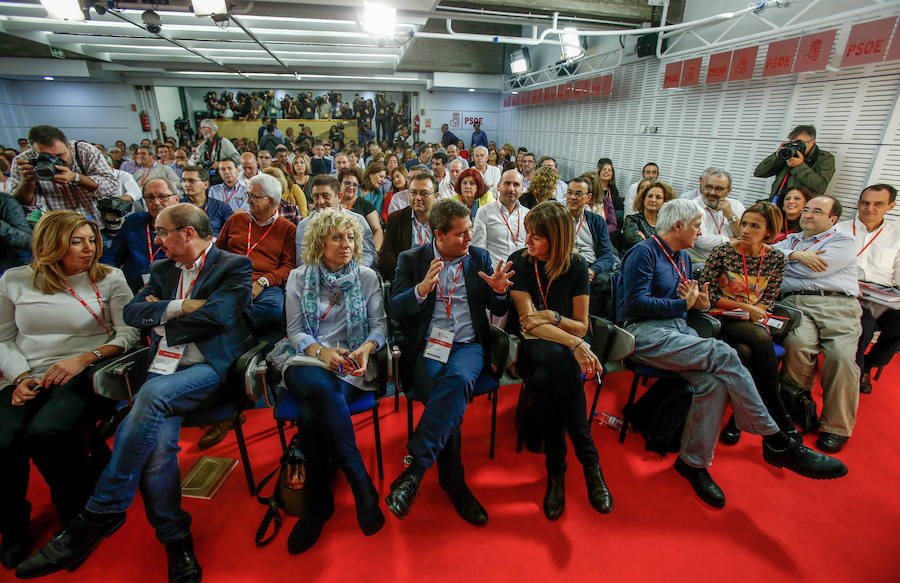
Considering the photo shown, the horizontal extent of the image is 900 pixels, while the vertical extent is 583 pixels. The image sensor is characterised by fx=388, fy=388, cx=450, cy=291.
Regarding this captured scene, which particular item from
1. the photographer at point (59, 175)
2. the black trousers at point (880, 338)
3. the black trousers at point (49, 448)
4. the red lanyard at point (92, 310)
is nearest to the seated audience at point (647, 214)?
the black trousers at point (880, 338)

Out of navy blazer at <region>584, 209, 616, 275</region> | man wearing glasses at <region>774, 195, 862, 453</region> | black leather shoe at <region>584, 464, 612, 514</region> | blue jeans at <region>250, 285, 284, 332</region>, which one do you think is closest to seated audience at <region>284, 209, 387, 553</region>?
blue jeans at <region>250, 285, 284, 332</region>

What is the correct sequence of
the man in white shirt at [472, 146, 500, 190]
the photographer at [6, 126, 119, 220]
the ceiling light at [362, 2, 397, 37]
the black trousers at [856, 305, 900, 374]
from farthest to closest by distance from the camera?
the man in white shirt at [472, 146, 500, 190] → the ceiling light at [362, 2, 397, 37] → the black trousers at [856, 305, 900, 374] → the photographer at [6, 126, 119, 220]

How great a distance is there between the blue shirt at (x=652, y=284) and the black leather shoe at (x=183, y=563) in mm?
2470

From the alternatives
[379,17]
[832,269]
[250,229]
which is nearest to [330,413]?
[250,229]

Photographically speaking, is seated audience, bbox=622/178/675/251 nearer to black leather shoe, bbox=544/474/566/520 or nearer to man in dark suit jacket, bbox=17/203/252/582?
black leather shoe, bbox=544/474/566/520

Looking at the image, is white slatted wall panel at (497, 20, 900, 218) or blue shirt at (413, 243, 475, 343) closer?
blue shirt at (413, 243, 475, 343)

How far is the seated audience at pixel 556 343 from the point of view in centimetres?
196

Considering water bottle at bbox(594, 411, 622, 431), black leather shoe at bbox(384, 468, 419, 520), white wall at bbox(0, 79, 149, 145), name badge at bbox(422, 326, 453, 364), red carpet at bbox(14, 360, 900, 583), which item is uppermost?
white wall at bbox(0, 79, 149, 145)

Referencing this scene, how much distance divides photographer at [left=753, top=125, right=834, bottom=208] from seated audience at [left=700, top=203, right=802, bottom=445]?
6.24 feet

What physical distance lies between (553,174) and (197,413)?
3.13 metres

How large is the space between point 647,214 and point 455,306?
249 centimetres

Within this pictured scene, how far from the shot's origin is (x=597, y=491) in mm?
1973

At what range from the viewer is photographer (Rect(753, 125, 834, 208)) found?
377cm

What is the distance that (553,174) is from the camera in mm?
3473
